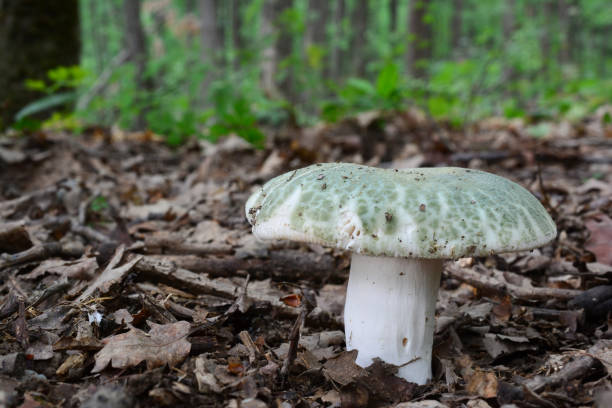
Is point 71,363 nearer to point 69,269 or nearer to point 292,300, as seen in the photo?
point 69,269

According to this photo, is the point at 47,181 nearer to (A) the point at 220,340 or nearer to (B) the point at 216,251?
(B) the point at 216,251

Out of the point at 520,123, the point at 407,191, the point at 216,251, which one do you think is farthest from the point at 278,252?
the point at 520,123

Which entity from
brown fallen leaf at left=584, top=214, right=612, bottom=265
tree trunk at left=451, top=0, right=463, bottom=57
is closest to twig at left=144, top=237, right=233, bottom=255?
brown fallen leaf at left=584, top=214, right=612, bottom=265

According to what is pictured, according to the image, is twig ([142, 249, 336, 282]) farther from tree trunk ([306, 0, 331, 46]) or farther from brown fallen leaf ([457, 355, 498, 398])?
tree trunk ([306, 0, 331, 46])

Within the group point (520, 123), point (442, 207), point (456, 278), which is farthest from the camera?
point (520, 123)

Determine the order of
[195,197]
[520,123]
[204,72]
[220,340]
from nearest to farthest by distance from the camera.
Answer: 1. [220,340]
2. [195,197]
3. [204,72]
4. [520,123]

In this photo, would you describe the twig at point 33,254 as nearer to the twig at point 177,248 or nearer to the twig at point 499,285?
the twig at point 177,248
